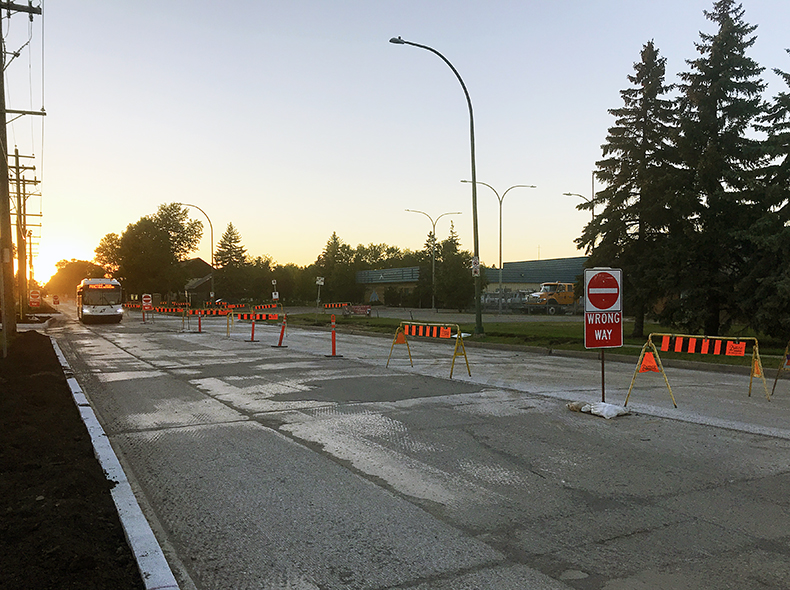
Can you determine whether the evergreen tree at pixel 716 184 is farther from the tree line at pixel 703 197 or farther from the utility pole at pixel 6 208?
the utility pole at pixel 6 208

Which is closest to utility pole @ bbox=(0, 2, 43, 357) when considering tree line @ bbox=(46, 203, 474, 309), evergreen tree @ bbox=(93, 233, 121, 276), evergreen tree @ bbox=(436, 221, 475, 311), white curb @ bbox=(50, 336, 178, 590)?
white curb @ bbox=(50, 336, 178, 590)

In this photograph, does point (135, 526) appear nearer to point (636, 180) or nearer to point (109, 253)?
point (636, 180)

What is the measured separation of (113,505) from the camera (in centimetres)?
490

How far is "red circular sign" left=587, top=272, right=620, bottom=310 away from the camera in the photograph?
30.6 ft

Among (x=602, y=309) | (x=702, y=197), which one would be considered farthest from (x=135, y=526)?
(x=702, y=197)

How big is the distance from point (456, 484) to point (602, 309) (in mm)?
4757

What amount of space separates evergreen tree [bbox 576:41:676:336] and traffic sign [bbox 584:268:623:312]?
14358 mm

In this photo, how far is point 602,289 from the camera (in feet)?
31.0

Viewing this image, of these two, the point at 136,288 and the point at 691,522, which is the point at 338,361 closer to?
the point at 691,522

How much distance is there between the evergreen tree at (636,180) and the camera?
23281 millimetres

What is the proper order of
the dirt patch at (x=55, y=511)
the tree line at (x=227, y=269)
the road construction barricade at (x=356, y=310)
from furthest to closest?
the tree line at (x=227, y=269) < the road construction barricade at (x=356, y=310) < the dirt patch at (x=55, y=511)

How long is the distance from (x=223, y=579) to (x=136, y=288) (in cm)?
9726

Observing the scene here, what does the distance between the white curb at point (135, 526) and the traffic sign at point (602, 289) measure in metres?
6.45

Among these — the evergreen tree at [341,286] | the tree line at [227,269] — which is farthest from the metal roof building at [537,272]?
the evergreen tree at [341,286]
